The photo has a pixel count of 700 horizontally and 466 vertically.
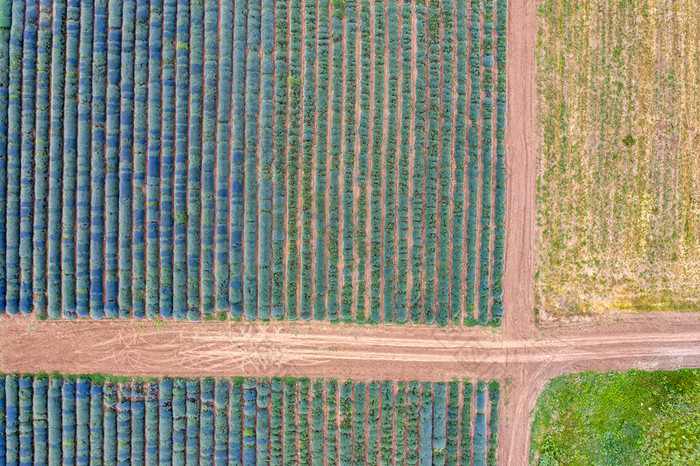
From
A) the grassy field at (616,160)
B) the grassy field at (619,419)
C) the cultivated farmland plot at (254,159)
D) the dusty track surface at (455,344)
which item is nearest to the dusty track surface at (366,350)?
the dusty track surface at (455,344)

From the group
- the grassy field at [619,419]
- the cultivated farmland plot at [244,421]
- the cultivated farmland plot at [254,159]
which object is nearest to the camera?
the cultivated farmland plot at [244,421]

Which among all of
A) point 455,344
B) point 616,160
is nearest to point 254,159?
point 455,344

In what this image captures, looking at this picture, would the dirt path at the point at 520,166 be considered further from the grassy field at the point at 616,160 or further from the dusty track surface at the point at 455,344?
the grassy field at the point at 616,160

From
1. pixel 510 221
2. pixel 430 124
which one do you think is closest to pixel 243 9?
pixel 430 124

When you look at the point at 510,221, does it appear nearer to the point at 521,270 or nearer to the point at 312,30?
the point at 521,270

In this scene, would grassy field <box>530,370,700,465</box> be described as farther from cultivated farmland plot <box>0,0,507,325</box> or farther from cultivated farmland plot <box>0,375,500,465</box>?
cultivated farmland plot <box>0,0,507,325</box>
